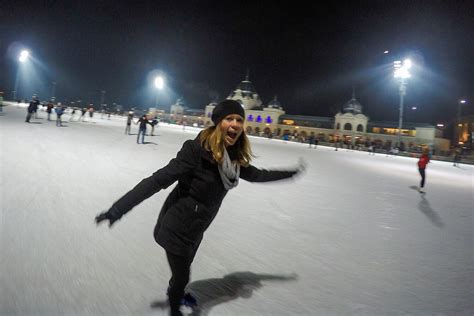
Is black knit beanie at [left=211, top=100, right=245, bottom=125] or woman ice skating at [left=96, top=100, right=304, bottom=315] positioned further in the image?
black knit beanie at [left=211, top=100, right=245, bottom=125]

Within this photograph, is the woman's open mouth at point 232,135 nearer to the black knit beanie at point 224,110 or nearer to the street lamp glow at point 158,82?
the black knit beanie at point 224,110

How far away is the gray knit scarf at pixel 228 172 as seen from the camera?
5.28ft

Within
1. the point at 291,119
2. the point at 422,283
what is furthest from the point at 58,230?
the point at 291,119

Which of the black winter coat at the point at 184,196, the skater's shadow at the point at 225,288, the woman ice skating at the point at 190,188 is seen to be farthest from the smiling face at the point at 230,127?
the skater's shadow at the point at 225,288

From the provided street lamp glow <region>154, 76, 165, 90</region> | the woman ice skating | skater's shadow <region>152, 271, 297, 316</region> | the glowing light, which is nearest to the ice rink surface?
skater's shadow <region>152, 271, 297, 316</region>

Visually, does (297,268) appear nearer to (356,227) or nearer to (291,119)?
(356,227)

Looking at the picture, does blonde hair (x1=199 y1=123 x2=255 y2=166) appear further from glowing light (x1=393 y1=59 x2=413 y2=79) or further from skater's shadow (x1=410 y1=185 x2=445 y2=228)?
glowing light (x1=393 y1=59 x2=413 y2=79)

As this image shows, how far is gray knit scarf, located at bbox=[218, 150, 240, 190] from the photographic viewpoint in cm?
161

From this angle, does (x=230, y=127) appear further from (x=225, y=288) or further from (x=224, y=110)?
(x=225, y=288)

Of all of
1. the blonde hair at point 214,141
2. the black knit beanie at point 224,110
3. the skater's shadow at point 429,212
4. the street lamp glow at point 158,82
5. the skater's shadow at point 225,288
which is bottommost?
the skater's shadow at point 225,288

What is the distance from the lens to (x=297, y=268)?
2.54 m

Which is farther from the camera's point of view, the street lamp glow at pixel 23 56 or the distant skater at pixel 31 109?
the street lamp glow at pixel 23 56

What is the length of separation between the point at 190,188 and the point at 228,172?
234 millimetres

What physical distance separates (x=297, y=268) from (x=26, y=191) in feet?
11.7
